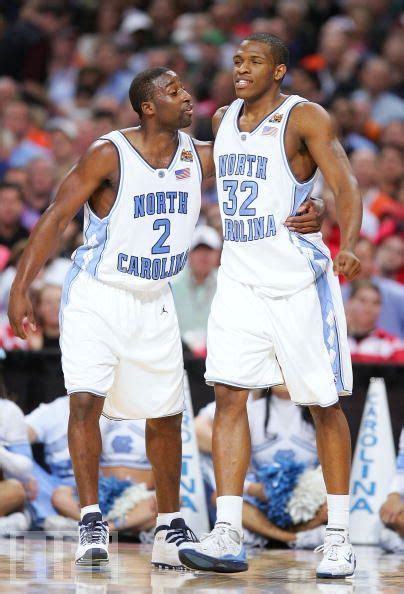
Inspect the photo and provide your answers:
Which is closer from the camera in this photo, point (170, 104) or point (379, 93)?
point (170, 104)

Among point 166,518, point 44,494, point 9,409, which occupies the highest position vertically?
point 9,409

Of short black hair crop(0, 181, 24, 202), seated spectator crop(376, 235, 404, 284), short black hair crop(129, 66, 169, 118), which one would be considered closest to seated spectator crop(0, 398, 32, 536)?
short black hair crop(129, 66, 169, 118)

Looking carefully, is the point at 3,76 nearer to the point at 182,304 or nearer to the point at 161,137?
the point at 182,304

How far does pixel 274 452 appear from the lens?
21.8 ft

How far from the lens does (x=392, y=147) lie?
402 inches

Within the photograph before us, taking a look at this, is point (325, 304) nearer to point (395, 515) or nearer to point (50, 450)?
point (395, 515)

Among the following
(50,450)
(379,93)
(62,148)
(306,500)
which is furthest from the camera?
(379,93)

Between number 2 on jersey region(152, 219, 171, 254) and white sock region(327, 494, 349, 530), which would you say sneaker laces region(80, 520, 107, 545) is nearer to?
white sock region(327, 494, 349, 530)

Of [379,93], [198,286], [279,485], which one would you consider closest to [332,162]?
[279,485]

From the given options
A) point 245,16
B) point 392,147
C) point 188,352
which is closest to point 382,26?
point 245,16

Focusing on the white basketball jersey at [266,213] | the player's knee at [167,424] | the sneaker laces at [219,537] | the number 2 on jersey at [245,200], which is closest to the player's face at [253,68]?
the white basketball jersey at [266,213]

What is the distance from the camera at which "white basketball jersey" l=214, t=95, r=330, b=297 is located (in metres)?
5.19

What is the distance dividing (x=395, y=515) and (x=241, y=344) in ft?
5.33

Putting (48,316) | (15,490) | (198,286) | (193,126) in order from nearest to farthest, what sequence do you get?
(15,490) → (48,316) → (198,286) → (193,126)
